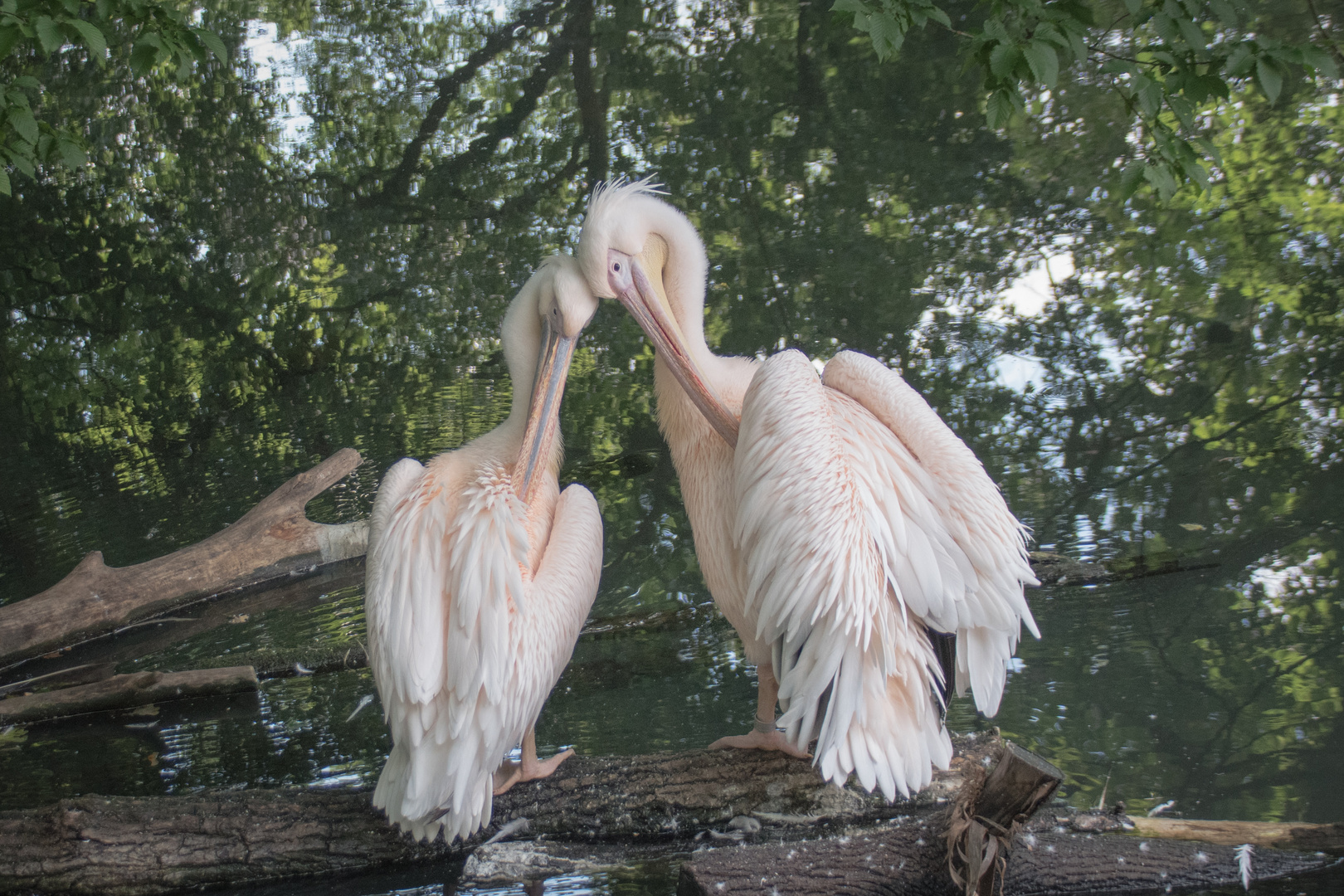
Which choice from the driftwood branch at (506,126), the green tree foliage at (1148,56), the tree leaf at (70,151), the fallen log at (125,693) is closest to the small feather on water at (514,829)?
the fallen log at (125,693)

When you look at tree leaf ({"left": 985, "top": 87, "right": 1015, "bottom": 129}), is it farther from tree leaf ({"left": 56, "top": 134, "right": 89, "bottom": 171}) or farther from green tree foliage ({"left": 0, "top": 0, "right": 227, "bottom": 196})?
tree leaf ({"left": 56, "top": 134, "right": 89, "bottom": 171})

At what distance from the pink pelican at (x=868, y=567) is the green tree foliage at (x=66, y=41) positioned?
7.14 feet

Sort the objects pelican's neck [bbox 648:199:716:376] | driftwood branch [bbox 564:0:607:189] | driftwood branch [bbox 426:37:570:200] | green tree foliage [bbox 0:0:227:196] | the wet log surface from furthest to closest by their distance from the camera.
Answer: driftwood branch [bbox 426:37:570:200]
driftwood branch [bbox 564:0:607:189]
pelican's neck [bbox 648:199:716:376]
green tree foliage [bbox 0:0:227:196]
the wet log surface

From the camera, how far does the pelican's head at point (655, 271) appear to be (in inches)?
118

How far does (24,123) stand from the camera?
3.38 meters

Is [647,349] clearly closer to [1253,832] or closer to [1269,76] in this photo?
[1269,76]

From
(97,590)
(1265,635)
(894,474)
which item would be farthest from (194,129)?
(1265,635)

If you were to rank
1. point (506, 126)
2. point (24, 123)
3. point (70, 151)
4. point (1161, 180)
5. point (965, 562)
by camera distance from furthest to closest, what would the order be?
point (506, 126) < point (70, 151) < point (24, 123) < point (1161, 180) < point (965, 562)

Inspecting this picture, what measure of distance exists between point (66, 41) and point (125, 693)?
2253 millimetres

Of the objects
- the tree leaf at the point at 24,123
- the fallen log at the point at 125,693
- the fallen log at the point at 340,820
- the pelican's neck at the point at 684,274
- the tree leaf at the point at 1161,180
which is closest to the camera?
the fallen log at the point at 340,820

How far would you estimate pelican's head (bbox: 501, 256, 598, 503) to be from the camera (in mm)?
3008

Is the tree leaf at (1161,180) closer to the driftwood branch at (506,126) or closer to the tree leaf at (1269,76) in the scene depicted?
the tree leaf at (1269,76)

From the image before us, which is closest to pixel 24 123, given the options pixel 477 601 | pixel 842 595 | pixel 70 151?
pixel 70 151

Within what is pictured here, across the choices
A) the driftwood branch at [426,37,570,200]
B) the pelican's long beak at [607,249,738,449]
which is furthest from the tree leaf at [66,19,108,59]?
the driftwood branch at [426,37,570,200]
